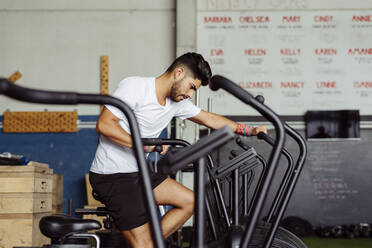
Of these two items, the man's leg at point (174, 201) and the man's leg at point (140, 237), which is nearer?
the man's leg at point (140, 237)

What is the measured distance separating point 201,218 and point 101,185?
42.5 inches

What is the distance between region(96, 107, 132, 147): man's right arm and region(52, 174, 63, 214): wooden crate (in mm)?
3322

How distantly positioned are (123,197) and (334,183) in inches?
143

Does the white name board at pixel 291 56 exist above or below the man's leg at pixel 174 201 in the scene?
above

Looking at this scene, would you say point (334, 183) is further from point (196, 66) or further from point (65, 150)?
point (196, 66)

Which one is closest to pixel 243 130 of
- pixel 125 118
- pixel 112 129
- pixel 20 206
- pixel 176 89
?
pixel 176 89

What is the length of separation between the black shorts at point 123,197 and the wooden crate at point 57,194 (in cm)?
304

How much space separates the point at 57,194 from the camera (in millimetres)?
4777

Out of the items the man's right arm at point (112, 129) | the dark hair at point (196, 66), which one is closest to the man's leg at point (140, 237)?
the man's right arm at point (112, 129)

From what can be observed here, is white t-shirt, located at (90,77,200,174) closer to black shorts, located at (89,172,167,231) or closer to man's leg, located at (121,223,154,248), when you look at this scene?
black shorts, located at (89,172,167,231)

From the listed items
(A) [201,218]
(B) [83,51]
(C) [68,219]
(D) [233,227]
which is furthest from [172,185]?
(B) [83,51]

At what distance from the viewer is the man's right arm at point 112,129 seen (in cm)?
161

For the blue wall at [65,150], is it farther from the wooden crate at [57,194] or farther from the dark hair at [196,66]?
the dark hair at [196,66]

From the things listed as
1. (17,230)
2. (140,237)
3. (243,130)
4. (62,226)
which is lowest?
(17,230)
